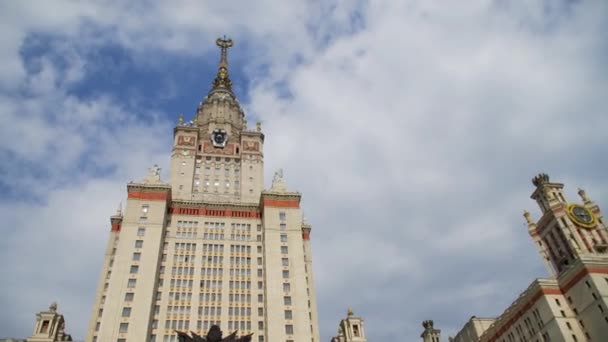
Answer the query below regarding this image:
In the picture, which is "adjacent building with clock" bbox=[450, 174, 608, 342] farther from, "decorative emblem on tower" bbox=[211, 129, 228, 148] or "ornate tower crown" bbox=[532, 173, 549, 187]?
"decorative emblem on tower" bbox=[211, 129, 228, 148]

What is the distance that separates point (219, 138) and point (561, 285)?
78.5m

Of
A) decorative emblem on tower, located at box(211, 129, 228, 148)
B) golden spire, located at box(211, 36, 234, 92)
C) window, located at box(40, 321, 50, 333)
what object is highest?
golden spire, located at box(211, 36, 234, 92)

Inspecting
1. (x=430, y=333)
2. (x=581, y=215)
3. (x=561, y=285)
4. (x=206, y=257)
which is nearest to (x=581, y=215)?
(x=581, y=215)

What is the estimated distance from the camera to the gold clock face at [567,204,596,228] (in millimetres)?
97438

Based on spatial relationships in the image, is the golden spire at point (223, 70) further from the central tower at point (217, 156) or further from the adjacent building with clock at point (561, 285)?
the adjacent building with clock at point (561, 285)

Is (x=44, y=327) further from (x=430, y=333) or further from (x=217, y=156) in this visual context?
(x=430, y=333)

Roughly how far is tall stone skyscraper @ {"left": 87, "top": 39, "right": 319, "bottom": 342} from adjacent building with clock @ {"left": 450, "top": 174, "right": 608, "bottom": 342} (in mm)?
42663

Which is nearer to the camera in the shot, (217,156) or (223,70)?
(217,156)

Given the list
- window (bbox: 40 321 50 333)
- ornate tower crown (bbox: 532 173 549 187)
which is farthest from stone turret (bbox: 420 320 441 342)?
window (bbox: 40 321 50 333)

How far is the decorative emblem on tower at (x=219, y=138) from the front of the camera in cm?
10981

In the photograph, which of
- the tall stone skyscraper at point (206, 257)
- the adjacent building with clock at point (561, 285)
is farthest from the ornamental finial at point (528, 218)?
the tall stone skyscraper at point (206, 257)

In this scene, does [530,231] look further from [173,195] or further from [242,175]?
[173,195]

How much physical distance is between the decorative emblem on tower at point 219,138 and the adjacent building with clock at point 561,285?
239ft

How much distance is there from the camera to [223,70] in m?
135
